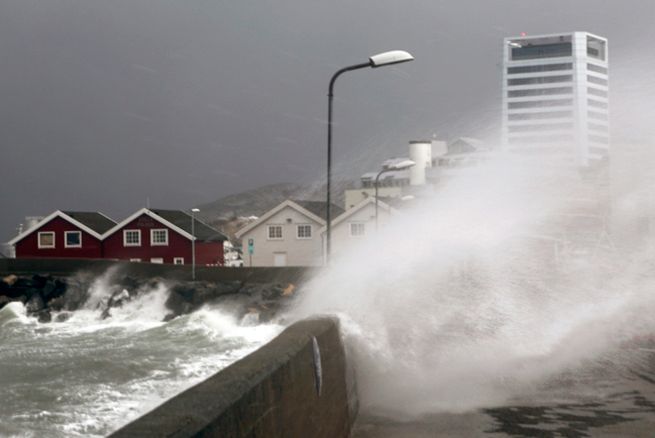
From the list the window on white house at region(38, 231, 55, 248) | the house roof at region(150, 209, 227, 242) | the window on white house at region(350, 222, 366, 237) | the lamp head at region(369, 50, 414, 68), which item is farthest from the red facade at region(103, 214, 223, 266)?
the lamp head at region(369, 50, 414, 68)

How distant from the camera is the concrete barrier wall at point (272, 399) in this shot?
580 cm

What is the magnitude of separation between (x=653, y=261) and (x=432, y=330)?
7513 millimetres

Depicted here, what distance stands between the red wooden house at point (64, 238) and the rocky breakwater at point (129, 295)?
7847mm

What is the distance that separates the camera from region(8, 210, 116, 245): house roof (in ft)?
229

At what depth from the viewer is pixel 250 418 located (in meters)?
6.88

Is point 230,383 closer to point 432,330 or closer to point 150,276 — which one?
point 432,330

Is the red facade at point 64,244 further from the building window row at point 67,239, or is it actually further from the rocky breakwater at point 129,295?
the rocky breakwater at point 129,295

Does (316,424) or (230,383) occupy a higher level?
(230,383)

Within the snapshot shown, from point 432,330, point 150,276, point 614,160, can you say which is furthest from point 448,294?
point 150,276

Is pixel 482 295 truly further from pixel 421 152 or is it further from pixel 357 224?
pixel 421 152

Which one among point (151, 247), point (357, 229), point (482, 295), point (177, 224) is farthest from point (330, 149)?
point (151, 247)

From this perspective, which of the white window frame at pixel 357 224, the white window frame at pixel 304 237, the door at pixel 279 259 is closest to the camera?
the white window frame at pixel 357 224

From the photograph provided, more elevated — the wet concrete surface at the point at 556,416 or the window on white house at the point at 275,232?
the window on white house at the point at 275,232

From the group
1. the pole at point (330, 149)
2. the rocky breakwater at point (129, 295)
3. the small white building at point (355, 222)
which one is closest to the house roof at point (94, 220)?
the rocky breakwater at point (129, 295)
